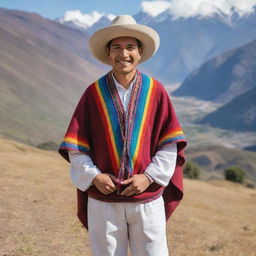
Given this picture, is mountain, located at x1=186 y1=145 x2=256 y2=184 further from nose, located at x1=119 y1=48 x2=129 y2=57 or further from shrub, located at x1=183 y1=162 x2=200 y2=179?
nose, located at x1=119 y1=48 x2=129 y2=57

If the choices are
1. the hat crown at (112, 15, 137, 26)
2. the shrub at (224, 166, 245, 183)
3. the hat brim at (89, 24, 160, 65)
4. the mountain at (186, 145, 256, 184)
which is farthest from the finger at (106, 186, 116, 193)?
the mountain at (186, 145, 256, 184)

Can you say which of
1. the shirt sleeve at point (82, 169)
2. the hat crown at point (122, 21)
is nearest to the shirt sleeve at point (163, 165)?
the shirt sleeve at point (82, 169)

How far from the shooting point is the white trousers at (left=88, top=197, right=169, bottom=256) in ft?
15.0

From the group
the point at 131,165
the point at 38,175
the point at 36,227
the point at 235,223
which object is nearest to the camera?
the point at 131,165

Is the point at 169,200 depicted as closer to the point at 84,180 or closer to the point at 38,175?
the point at 84,180

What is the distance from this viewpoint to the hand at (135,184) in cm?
446

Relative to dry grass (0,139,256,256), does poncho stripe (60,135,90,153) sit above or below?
above

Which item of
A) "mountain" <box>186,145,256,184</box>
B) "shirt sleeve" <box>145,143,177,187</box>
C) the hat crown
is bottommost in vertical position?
"mountain" <box>186,145,256,184</box>

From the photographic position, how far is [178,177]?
16.6 ft

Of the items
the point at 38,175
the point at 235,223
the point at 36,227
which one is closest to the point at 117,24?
the point at 36,227

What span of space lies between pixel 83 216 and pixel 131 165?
0.98 meters

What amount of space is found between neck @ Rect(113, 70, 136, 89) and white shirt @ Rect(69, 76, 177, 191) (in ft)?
0.12

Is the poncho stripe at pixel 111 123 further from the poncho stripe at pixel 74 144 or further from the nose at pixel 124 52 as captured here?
the nose at pixel 124 52

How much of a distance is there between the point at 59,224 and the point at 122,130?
7466 millimetres
